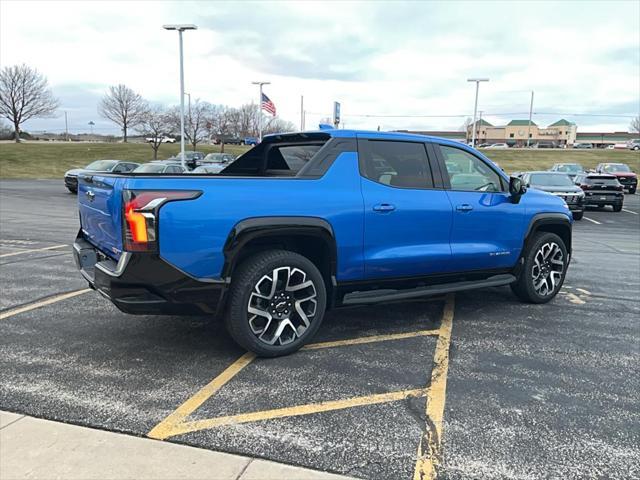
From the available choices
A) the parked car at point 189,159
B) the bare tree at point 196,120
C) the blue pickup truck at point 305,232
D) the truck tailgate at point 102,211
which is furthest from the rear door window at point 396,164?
the bare tree at point 196,120

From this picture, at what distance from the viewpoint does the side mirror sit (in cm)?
515

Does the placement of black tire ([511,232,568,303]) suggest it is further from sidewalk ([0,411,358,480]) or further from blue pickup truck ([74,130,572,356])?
sidewalk ([0,411,358,480])

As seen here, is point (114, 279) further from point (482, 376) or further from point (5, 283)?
point (5, 283)

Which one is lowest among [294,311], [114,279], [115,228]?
[294,311]

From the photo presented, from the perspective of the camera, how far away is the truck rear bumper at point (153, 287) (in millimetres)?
3354

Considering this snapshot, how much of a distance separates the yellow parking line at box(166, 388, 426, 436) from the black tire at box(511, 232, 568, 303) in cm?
262

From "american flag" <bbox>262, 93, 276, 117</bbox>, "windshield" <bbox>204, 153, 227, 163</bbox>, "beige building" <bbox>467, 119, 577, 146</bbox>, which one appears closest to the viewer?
"american flag" <bbox>262, 93, 276, 117</bbox>

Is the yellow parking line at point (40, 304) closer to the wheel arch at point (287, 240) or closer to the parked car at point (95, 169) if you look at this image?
the wheel arch at point (287, 240)

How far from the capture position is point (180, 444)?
2.79 metres

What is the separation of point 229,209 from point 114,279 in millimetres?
899

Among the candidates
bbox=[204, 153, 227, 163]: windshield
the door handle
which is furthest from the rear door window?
bbox=[204, 153, 227, 163]: windshield

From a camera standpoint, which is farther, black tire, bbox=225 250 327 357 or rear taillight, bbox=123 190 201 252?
black tire, bbox=225 250 327 357

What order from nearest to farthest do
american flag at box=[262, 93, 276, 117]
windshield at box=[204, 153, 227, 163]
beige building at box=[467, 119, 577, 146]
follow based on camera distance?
american flag at box=[262, 93, 276, 117] < windshield at box=[204, 153, 227, 163] < beige building at box=[467, 119, 577, 146]

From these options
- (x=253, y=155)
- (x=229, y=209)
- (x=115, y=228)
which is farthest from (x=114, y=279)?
(x=253, y=155)
